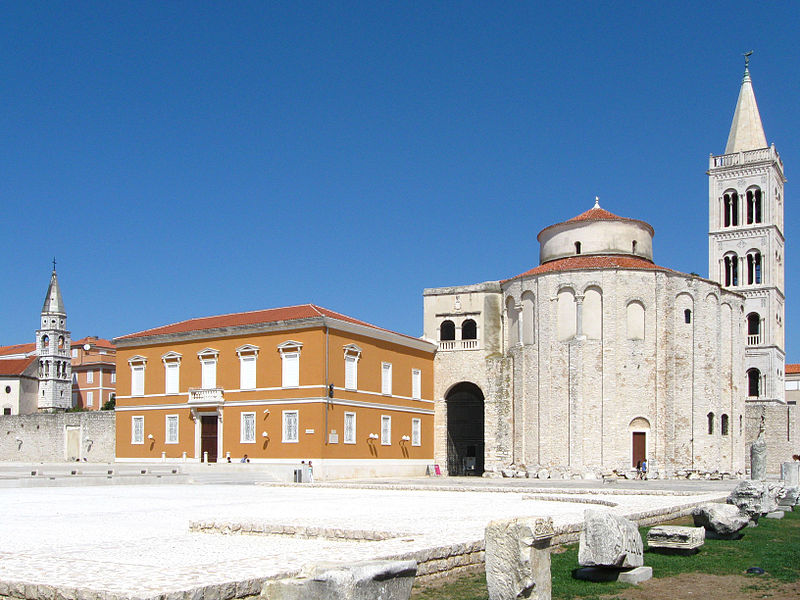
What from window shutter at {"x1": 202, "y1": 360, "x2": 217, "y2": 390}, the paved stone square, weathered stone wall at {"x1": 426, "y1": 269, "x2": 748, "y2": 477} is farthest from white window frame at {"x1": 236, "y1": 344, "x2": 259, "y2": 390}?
the paved stone square

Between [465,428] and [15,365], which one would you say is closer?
[465,428]

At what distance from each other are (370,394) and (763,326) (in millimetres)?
35442

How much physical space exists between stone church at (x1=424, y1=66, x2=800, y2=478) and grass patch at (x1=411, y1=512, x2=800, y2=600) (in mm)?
26174

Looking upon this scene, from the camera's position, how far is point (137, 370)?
138 feet

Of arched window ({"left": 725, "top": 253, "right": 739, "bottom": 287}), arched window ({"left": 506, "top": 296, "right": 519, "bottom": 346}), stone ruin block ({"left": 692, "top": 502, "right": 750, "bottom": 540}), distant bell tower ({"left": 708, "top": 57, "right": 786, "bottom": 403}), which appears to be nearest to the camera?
stone ruin block ({"left": 692, "top": 502, "right": 750, "bottom": 540})

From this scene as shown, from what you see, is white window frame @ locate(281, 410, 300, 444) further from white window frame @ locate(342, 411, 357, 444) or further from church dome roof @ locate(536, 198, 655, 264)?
church dome roof @ locate(536, 198, 655, 264)

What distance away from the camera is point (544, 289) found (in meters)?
42.5

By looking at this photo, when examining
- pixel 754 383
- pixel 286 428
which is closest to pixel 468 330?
pixel 286 428

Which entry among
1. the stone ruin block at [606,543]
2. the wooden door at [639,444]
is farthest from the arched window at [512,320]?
the stone ruin block at [606,543]

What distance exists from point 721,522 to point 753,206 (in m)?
55.0

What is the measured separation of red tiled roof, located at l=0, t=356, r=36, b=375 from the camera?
253 ft

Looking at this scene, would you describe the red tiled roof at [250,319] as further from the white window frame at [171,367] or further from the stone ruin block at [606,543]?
the stone ruin block at [606,543]

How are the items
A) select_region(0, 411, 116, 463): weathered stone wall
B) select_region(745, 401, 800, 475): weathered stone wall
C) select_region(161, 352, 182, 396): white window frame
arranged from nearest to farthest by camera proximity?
select_region(161, 352, 182, 396): white window frame
select_region(0, 411, 116, 463): weathered stone wall
select_region(745, 401, 800, 475): weathered stone wall

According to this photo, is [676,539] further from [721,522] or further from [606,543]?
[606,543]
